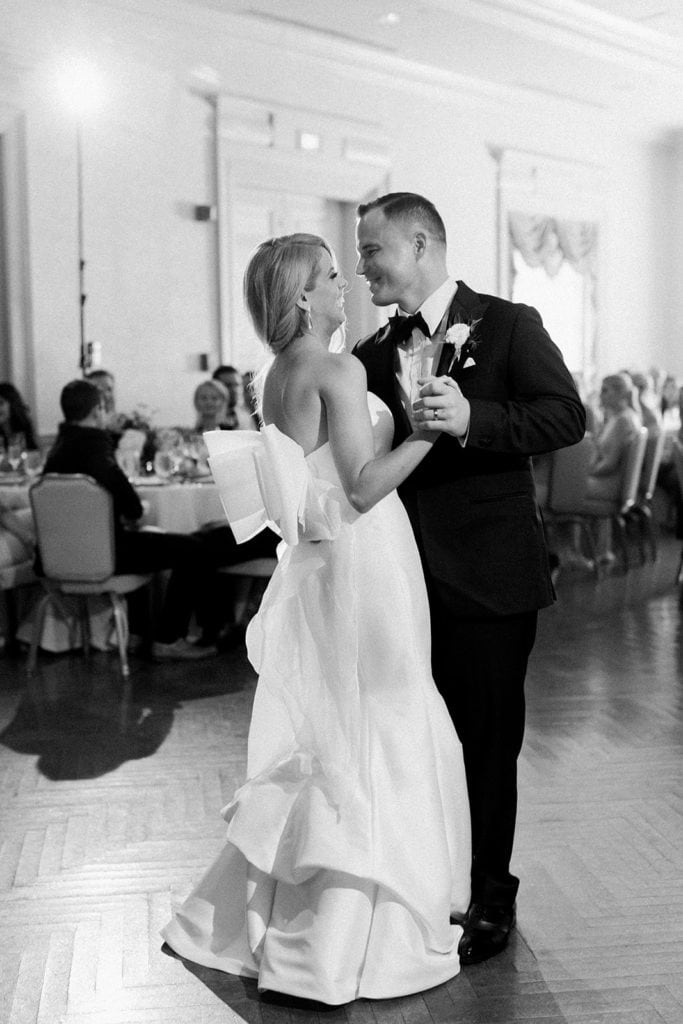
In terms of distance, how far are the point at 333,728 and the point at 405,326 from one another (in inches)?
34.5

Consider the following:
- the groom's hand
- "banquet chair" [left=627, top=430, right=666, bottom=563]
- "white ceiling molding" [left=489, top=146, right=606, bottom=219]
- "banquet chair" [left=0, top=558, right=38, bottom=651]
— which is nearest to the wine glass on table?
"banquet chair" [left=0, top=558, right=38, bottom=651]

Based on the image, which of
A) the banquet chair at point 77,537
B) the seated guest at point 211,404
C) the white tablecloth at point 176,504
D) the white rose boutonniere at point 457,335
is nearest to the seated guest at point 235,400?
the seated guest at point 211,404

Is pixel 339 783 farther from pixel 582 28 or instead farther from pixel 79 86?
pixel 582 28

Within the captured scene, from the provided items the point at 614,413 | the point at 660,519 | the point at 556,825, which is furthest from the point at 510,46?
the point at 556,825

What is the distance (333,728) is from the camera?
252 centimetres

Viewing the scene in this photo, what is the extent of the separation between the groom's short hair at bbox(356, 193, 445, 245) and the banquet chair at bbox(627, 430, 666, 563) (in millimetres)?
6249

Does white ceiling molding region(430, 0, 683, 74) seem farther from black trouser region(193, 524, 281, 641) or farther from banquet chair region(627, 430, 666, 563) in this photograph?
Result: black trouser region(193, 524, 281, 641)

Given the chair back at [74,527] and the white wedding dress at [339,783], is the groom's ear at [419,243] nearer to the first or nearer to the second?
the white wedding dress at [339,783]

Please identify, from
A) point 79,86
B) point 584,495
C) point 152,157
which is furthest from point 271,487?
point 152,157

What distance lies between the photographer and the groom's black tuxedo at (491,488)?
2492 mm

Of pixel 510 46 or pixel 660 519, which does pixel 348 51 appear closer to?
pixel 510 46

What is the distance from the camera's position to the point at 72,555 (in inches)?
209

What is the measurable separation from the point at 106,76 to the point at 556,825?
23.9 feet

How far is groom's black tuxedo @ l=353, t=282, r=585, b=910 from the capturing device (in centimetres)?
249
